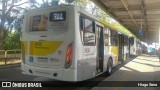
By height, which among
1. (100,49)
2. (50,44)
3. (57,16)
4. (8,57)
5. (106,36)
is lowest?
(8,57)

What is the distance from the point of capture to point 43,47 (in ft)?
27.1

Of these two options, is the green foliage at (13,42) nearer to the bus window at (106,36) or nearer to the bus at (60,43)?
the bus window at (106,36)

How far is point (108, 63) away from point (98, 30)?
2.75 metres

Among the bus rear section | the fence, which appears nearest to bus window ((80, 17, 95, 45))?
the bus rear section

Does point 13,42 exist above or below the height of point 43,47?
above

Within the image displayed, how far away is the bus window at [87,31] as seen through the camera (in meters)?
8.31

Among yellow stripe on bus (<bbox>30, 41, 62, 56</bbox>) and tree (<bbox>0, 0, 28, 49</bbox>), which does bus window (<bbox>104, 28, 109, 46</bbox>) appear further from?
tree (<bbox>0, 0, 28, 49</bbox>)

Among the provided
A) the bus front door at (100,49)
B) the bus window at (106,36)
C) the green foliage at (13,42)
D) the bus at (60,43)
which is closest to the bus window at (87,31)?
the bus at (60,43)

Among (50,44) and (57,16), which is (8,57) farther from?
(57,16)

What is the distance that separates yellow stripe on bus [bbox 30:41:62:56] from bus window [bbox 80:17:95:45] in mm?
1005

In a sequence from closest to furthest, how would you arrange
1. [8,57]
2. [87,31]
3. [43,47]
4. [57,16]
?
[57,16] < [43,47] < [87,31] < [8,57]

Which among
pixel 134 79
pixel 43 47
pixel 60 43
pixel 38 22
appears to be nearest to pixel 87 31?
pixel 60 43

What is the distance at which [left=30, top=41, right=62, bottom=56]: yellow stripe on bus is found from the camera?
7996 millimetres

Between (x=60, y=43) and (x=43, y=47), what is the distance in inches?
29.7
